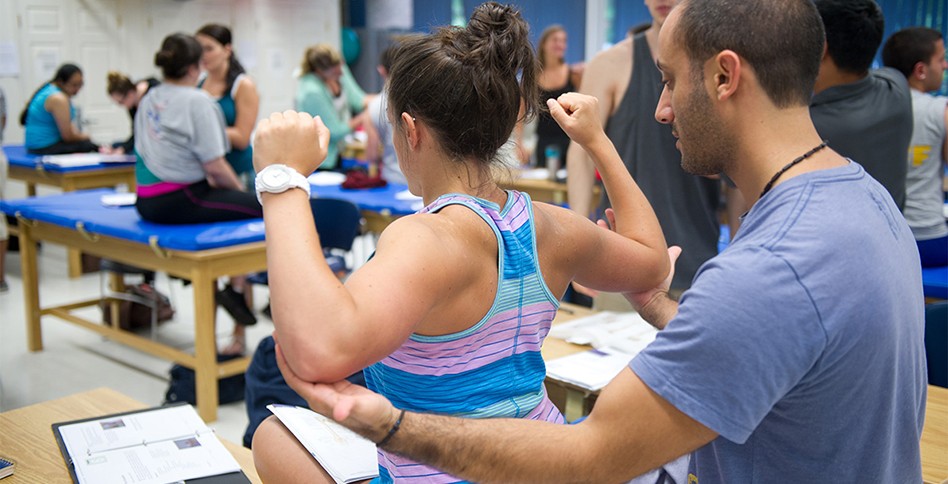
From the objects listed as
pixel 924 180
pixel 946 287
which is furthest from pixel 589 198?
pixel 924 180

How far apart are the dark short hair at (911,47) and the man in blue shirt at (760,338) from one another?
291 centimetres

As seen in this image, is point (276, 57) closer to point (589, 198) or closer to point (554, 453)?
point (589, 198)

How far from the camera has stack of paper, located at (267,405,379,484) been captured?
4.79 ft

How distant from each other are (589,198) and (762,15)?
1743 mm

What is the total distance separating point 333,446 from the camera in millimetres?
1534

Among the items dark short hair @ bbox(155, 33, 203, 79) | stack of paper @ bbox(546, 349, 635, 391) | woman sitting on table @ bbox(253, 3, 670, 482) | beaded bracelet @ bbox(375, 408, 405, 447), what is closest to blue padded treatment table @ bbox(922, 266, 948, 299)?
stack of paper @ bbox(546, 349, 635, 391)

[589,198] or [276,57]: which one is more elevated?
[276,57]

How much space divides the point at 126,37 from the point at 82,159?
2.99 meters

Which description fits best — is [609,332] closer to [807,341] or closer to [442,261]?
[442,261]

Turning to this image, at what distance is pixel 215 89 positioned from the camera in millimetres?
4863

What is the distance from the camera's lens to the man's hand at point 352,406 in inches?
40.1

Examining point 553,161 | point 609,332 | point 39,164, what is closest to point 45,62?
point 39,164

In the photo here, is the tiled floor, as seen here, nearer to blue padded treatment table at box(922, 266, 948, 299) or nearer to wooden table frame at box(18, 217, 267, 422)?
wooden table frame at box(18, 217, 267, 422)

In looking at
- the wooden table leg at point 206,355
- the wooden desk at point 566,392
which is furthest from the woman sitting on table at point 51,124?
the wooden desk at point 566,392
